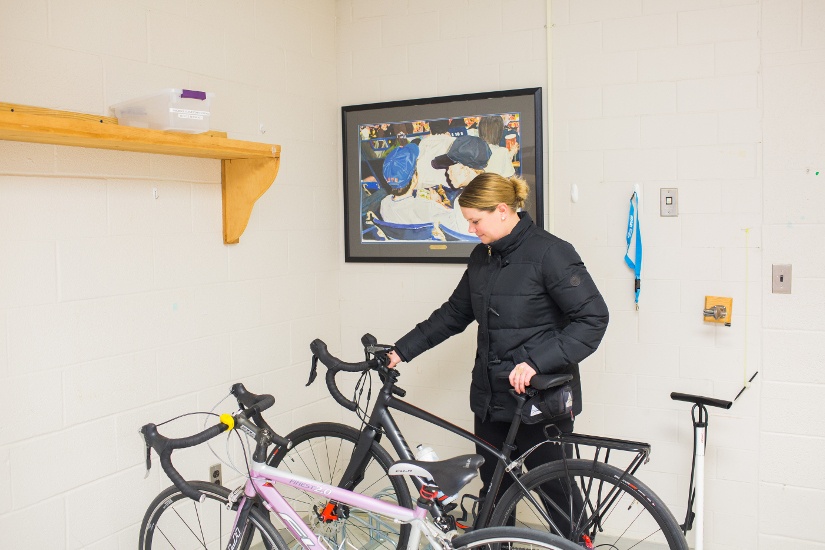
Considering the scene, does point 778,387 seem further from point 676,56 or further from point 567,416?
point 676,56

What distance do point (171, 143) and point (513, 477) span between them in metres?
1.46

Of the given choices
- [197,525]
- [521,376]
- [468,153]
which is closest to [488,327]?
[521,376]

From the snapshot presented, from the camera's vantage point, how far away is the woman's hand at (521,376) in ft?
7.25

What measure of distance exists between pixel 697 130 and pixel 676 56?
30 centimetres

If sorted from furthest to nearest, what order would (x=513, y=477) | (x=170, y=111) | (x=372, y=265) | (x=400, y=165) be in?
1. (x=372, y=265)
2. (x=400, y=165)
3. (x=513, y=477)
4. (x=170, y=111)

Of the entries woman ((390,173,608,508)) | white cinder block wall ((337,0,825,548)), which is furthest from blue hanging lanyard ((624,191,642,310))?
woman ((390,173,608,508))

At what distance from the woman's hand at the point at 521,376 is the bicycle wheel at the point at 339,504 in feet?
1.78

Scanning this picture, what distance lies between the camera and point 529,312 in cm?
234

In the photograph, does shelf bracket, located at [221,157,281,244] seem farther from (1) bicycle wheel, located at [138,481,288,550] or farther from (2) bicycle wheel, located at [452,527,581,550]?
(2) bicycle wheel, located at [452,527,581,550]

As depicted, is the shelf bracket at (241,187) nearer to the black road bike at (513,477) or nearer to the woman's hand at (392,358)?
the black road bike at (513,477)

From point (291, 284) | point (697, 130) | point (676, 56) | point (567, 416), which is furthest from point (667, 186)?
point (291, 284)

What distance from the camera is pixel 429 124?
3.21m

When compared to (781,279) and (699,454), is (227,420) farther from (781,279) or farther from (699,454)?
(781,279)

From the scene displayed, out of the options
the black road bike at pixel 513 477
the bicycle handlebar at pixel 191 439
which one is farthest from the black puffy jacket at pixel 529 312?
the bicycle handlebar at pixel 191 439
